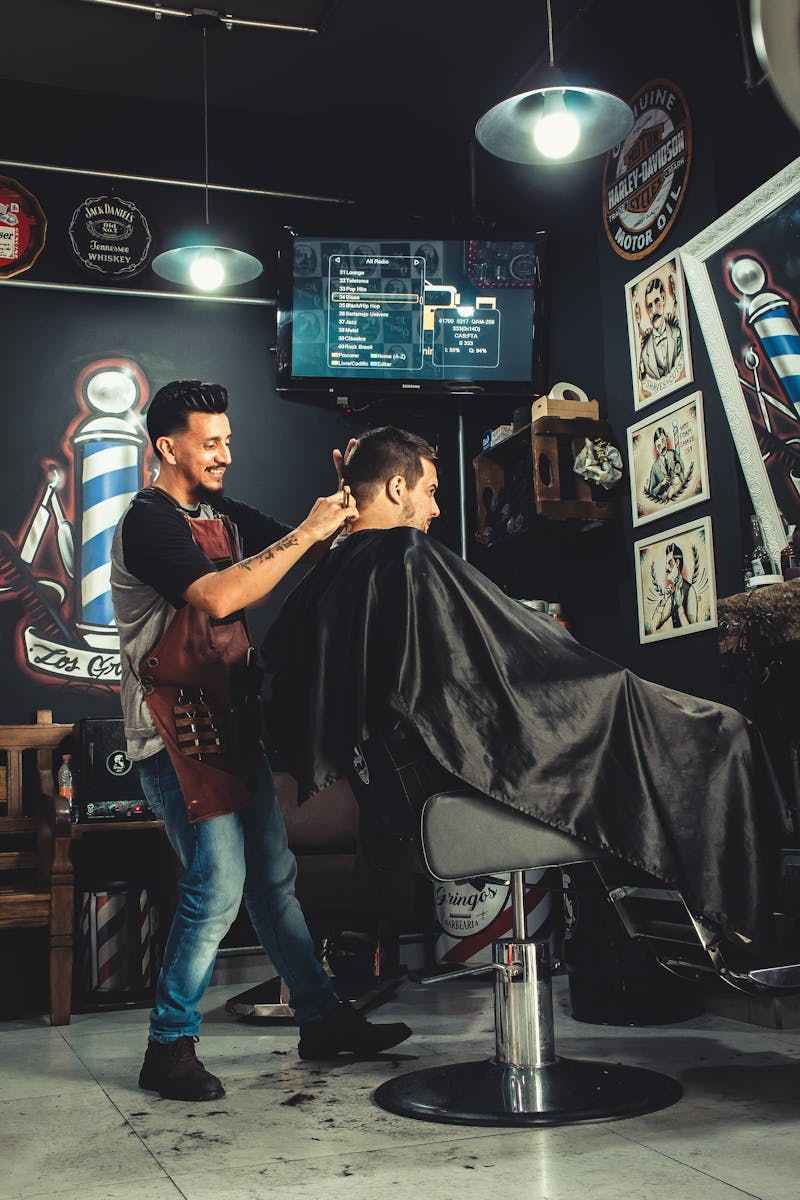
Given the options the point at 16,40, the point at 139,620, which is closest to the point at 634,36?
the point at 16,40

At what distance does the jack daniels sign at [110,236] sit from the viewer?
4387 mm

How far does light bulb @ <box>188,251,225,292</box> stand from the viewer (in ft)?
13.4

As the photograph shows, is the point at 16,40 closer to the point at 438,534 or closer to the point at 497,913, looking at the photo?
the point at 438,534

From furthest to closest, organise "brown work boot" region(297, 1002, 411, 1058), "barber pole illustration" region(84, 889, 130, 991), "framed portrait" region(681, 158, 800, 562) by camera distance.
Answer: "barber pole illustration" region(84, 889, 130, 991) < "framed portrait" region(681, 158, 800, 562) < "brown work boot" region(297, 1002, 411, 1058)

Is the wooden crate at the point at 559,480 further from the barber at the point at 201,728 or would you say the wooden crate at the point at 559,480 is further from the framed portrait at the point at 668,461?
the barber at the point at 201,728

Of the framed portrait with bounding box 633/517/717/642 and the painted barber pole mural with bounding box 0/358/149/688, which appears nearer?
the framed portrait with bounding box 633/517/717/642

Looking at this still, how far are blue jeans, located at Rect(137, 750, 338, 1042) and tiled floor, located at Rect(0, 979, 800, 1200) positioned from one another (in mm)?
184

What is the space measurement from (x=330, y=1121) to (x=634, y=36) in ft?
11.5

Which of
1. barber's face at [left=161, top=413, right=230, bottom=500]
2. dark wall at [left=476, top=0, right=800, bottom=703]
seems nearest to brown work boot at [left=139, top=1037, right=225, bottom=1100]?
barber's face at [left=161, top=413, right=230, bottom=500]

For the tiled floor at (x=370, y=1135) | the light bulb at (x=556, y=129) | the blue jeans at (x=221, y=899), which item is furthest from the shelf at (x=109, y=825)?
the light bulb at (x=556, y=129)

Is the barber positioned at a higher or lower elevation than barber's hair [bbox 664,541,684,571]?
lower

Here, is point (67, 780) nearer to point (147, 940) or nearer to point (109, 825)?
point (109, 825)

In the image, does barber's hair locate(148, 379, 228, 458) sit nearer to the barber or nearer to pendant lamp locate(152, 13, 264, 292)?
the barber

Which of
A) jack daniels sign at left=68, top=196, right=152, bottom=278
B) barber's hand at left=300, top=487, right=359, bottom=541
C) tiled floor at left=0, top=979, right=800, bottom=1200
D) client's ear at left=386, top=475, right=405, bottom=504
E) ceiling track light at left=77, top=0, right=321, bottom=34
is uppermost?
ceiling track light at left=77, top=0, right=321, bottom=34
